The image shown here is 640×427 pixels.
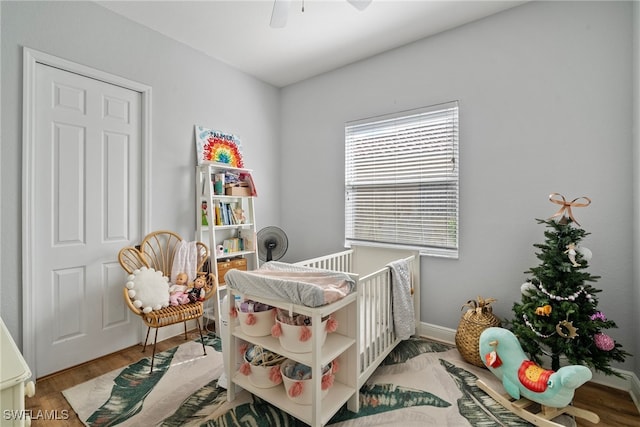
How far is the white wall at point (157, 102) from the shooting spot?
1936mm

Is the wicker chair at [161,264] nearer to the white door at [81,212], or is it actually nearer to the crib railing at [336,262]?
the white door at [81,212]

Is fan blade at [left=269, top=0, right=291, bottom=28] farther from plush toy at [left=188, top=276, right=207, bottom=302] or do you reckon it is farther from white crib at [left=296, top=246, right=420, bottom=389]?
plush toy at [left=188, top=276, right=207, bottom=302]

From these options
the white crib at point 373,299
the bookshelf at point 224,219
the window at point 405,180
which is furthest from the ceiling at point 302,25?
the white crib at point 373,299

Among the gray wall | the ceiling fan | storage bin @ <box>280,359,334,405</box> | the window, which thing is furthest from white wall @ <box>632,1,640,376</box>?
storage bin @ <box>280,359,334,405</box>

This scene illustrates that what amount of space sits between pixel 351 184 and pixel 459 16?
1.68 m

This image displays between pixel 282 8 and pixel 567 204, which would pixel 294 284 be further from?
pixel 567 204

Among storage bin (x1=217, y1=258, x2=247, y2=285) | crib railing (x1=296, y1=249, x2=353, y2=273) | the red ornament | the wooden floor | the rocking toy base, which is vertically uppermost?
crib railing (x1=296, y1=249, x2=353, y2=273)

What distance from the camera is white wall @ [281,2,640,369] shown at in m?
1.94

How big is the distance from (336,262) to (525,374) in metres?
1.60

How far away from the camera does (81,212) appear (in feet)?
7.38

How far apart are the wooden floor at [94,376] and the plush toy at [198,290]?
641mm

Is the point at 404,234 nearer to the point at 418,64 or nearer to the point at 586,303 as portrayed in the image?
the point at 586,303

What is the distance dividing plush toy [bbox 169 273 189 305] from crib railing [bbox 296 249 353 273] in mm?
964

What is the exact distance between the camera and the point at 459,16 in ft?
7.82
